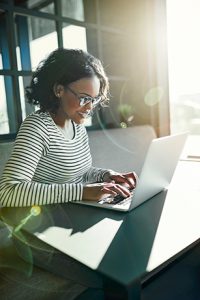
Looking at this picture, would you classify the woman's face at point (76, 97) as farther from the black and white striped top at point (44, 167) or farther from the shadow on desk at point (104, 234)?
the shadow on desk at point (104, 234)

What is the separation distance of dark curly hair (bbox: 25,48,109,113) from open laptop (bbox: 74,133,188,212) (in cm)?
57

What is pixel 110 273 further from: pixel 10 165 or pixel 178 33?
pixel 178 33

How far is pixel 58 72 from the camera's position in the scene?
1378 mm

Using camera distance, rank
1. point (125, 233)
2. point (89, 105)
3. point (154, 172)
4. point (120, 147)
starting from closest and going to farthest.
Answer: point (125, 233) → point (154, 172) → point (89, 105) → point (120, 147)

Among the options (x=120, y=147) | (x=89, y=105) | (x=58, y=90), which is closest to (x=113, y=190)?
(x=89, y=105)

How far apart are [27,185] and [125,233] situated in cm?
41

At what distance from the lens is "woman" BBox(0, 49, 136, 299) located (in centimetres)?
98

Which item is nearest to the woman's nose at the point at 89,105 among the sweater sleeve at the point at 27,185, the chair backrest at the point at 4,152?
the sweater sleeve at the point at 27,185

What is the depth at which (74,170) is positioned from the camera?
4.47ft

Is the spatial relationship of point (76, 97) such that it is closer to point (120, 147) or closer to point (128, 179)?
point (128, 179)

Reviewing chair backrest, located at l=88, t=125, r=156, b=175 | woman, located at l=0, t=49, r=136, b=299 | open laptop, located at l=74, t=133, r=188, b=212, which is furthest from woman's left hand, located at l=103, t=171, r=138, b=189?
chair backrest, located at l=88, t=125, r=156, b=175

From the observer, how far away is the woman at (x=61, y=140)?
102cm

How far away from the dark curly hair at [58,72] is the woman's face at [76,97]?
3 centimetres

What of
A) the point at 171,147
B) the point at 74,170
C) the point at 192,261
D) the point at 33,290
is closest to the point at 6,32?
the point at 74,170
